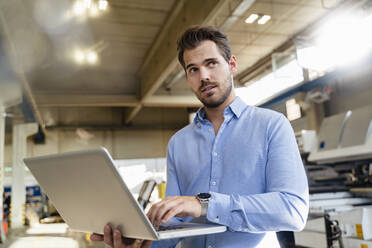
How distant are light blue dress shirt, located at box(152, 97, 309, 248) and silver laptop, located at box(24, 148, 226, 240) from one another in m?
0.11

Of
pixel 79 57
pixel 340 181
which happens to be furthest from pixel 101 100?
pixel 340 181

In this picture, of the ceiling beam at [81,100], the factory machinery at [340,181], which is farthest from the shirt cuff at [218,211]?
the ceiling beam at [81,100]

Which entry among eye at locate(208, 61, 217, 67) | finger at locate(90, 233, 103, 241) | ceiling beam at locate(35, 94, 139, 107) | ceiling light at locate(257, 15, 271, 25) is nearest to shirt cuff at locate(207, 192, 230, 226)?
finger at locate(90, 233, 103, 241)

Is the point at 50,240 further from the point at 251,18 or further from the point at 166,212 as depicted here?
the point at 166,212

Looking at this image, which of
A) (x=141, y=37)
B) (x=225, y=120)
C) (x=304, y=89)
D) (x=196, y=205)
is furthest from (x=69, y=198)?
(x=141, y=37)

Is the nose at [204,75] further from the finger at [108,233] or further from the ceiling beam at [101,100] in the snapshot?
the ceiling beam at [101,100]

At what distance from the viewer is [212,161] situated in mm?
1085

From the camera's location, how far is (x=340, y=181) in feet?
10.8

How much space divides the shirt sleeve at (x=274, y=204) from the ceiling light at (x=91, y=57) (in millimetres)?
5913

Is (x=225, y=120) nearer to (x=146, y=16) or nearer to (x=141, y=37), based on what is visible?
(x=146, y=16)

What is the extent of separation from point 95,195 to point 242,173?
44 cm

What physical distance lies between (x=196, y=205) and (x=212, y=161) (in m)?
0.26

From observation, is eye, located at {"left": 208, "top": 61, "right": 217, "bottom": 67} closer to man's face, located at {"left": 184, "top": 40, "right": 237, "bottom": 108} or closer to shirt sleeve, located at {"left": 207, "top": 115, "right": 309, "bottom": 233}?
man's face, located at {"left": 184, "top": 40, "right": 237, "bottom": 108}

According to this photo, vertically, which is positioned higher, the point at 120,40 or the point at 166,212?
the point at 120,40
